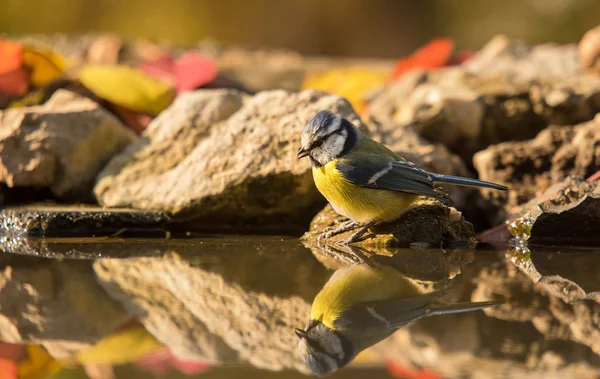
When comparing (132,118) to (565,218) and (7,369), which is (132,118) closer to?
(565,218)

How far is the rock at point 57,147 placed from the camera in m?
3.02

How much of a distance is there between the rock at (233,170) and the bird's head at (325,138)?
0.76 feet

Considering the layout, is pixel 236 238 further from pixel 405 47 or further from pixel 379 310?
pixel 405 47

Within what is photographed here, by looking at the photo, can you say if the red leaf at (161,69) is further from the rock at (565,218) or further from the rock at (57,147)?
the rock at (565,218)

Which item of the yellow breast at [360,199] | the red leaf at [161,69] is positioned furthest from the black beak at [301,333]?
the red leaf at [161,69]

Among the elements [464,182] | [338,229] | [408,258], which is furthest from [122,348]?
[464,182]

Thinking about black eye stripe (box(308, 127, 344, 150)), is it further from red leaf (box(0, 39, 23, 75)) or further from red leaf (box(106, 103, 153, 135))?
red leaf (box(0, 39, 23, 75))

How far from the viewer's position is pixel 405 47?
670 centimetres

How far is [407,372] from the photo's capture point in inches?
50.3

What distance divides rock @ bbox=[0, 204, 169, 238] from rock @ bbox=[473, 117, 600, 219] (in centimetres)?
125

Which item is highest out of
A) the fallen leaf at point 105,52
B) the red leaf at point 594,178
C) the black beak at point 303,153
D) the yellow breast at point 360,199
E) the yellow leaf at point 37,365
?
the fallen leaf at point 105,52

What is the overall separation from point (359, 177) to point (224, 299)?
0.86 m

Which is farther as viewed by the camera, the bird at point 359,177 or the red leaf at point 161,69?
the red leaf at point 161,69

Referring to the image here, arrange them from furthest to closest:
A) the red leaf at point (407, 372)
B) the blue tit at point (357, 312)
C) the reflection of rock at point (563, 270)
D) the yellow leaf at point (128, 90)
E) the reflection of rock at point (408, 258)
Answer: the yellow leaf at point (128, 90) → the reflection of rock at point (408, 258) → the reflection of rock at point (563, 270) → the blue tit at point (357, 312) → the red leaf at point (407, 372)
